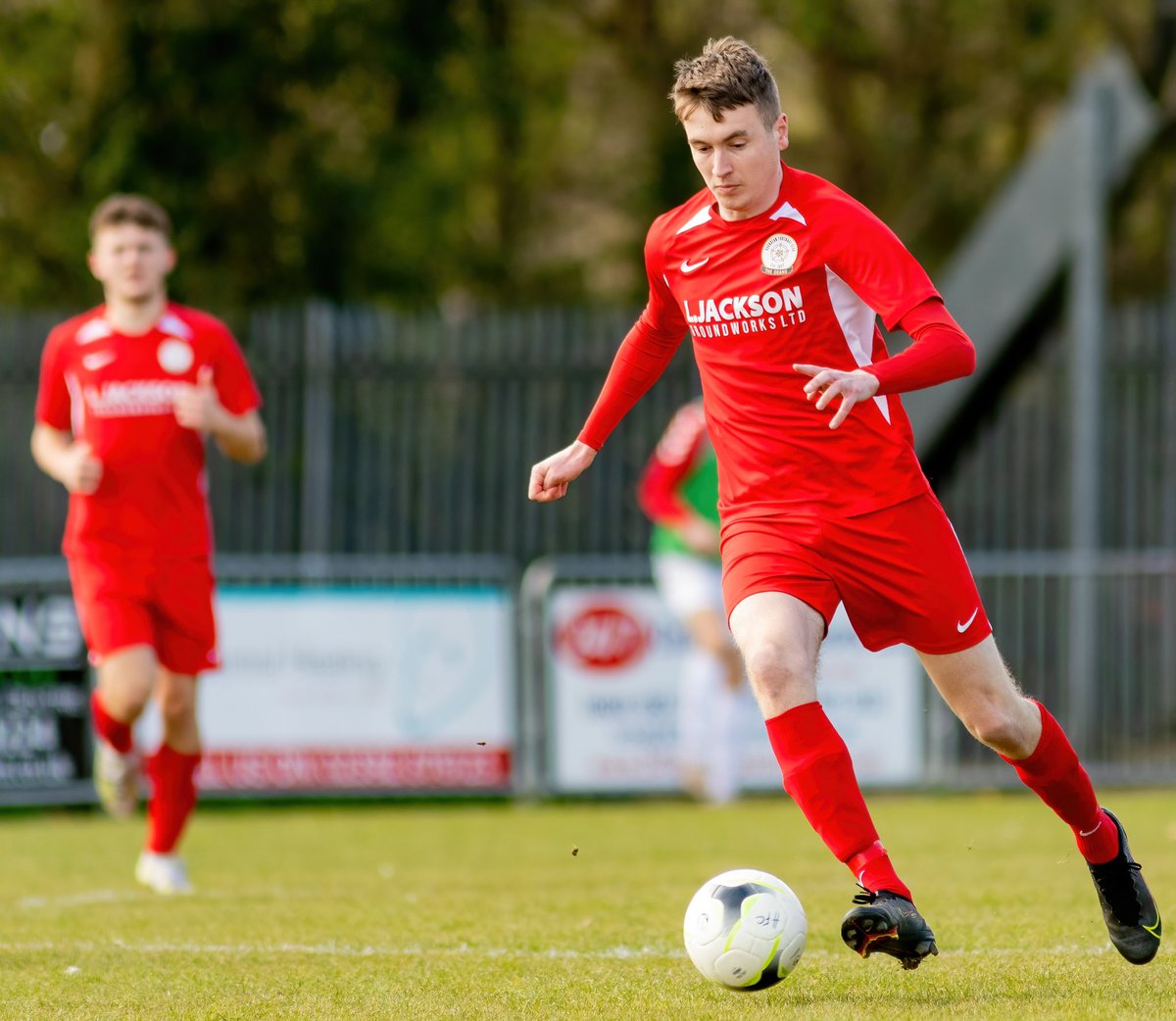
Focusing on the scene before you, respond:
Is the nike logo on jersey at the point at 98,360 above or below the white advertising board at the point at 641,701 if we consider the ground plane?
above

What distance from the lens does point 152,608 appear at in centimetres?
755

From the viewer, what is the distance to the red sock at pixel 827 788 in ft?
15.5

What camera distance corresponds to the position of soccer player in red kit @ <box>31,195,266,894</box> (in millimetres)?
7453

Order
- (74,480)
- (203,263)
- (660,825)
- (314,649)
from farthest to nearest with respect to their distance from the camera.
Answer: (203,263) < (314,649) < (660,825) < (74,480)

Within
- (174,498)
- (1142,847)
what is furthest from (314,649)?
(1142,847)

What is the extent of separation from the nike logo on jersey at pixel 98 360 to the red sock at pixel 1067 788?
405 cm

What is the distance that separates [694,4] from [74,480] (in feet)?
53.6

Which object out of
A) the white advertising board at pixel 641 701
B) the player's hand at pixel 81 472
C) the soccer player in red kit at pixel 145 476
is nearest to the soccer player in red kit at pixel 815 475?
the soccer player in red kit at pixel 145 476

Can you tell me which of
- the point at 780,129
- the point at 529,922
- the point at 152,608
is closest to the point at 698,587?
the point at 152,608

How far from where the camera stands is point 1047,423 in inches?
563

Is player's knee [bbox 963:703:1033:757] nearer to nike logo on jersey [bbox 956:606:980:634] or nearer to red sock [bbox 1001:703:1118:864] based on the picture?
red sock [bbox 1001:703:1118:864]

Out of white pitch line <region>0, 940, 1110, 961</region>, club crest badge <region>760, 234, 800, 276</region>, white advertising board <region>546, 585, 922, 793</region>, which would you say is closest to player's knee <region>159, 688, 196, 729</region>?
white pitch line <region>0, 940, 1110, 961</region>

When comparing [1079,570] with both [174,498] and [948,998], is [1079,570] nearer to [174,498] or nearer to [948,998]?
[174,498]

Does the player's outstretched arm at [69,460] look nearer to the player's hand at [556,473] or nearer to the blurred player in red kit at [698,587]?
the player's hand at [556,473]
